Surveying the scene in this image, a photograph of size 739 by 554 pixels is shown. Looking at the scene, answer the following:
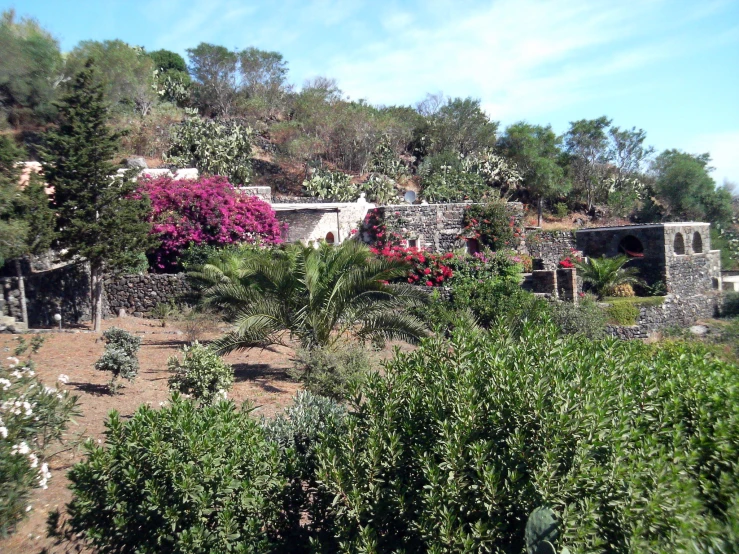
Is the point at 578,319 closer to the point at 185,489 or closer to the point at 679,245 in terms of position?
the point at 185,489

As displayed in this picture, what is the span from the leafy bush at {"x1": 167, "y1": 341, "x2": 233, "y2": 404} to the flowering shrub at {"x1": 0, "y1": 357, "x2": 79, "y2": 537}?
2.37 meters

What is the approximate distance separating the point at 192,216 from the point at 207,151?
1246cm

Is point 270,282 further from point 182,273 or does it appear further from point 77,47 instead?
point 77,47

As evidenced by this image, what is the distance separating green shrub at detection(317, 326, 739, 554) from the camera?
120 inches

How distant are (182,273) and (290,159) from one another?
20899mm

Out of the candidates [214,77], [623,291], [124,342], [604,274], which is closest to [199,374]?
[124,342]

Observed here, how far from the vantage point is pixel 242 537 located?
4.03 meters

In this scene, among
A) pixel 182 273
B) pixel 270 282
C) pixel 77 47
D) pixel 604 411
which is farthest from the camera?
pixel 77 47

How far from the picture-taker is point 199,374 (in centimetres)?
843

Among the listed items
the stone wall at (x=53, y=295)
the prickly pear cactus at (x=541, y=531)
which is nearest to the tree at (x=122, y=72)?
the stone wall at (x=53, y=295)

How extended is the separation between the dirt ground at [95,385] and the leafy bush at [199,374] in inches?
20.6

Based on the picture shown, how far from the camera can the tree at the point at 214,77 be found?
42500 mm

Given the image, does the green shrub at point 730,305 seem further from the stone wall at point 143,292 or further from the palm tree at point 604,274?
the stone wall at point 143,292

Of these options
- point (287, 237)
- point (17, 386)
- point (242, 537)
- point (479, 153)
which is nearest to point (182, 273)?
point (287, 237)
